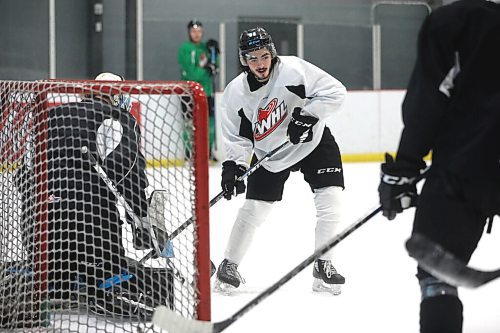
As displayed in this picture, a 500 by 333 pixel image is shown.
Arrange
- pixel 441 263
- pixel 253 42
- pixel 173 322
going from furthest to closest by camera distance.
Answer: pixel 253 42, pixel 173 322, pixel 441 263

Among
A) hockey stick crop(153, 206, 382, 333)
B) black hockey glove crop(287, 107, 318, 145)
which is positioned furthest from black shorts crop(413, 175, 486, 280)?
black hockey glove crop(287, 107, 318, 145)

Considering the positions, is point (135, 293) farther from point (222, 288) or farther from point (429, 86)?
point (429, 86)

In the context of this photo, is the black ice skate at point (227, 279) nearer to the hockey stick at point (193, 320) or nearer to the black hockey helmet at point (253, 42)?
the black hockey helmet at point (253, 42)

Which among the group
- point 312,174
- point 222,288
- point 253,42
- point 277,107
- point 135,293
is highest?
point 253,42

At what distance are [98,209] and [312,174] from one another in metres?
0.88

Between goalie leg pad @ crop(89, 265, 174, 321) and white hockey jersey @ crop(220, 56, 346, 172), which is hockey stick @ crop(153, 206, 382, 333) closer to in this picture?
goalie leg pad @ crop(89, 265, 174, 321)

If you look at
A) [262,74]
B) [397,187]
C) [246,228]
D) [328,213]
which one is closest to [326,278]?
[328,213]

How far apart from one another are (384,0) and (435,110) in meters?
6.97

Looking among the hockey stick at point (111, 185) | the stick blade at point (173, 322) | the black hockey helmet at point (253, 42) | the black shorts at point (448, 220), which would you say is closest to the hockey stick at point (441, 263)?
the black shorts at point (448, 220)

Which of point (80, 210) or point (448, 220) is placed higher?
point (448, 220)

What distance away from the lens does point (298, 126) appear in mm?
2865

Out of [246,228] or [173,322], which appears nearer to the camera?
[173,322]

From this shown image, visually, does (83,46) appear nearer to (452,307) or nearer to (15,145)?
(15,145)

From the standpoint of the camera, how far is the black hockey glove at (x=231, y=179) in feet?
9.58
